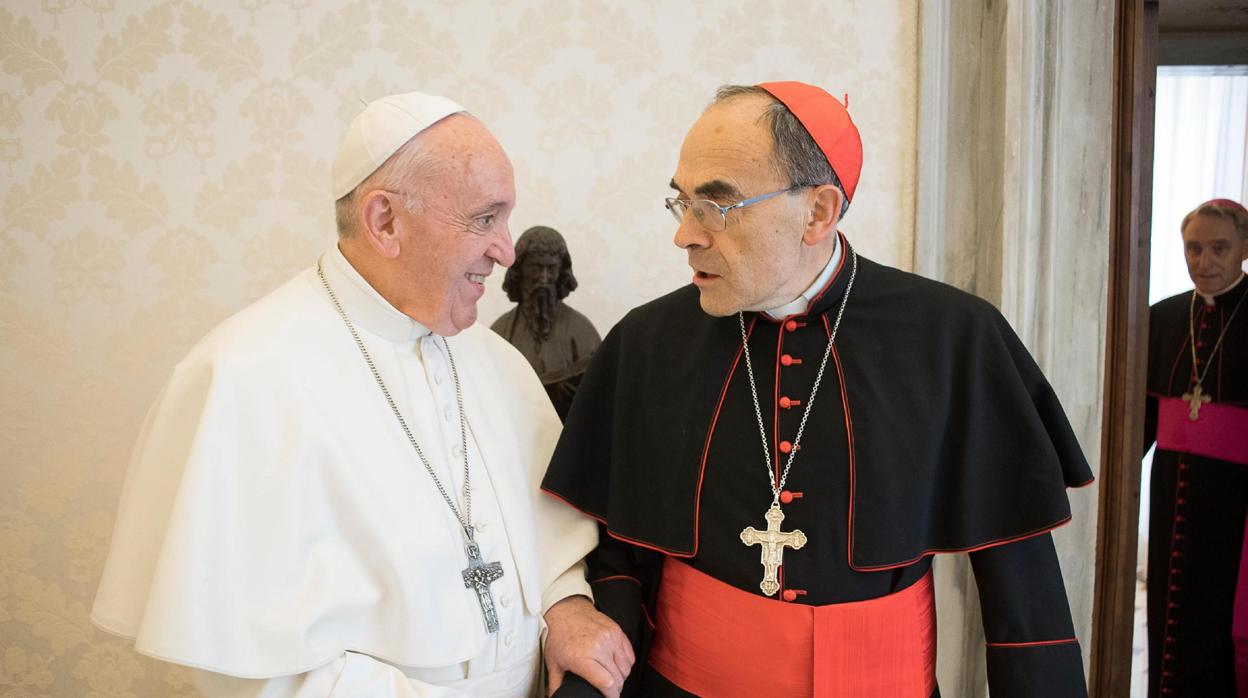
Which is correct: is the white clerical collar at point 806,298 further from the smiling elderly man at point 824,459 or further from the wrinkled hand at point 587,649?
the wrinkled hand at point 587,649

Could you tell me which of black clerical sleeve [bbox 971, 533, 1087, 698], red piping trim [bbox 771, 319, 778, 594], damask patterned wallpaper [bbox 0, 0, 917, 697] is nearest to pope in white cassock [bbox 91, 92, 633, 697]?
red piping trim [bbox 771, 319, 778, 594]

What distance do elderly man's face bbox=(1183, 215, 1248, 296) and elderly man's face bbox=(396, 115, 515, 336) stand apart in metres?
2.22

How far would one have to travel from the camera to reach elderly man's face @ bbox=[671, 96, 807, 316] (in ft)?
6.58

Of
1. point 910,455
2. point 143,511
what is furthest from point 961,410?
point 143,511

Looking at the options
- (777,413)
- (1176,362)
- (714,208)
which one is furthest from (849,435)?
(1176,362)

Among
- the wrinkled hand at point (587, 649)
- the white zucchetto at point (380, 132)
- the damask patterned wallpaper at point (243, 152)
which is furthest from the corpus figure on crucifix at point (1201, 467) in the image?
the white zucchetto at point (380, 132)

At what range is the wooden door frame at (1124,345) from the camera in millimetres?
2885

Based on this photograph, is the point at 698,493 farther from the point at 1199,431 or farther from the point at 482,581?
the point at 1199,431

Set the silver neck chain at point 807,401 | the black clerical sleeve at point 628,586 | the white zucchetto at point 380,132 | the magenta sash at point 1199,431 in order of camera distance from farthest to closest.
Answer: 1. the magenta sash at point 1199,431
2. the black clerical sleeve at point 628,586
3. the silver neck chain at point 807,401
4. the white zucchetto at point 380,132

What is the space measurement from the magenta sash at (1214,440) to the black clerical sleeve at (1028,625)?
1.35m

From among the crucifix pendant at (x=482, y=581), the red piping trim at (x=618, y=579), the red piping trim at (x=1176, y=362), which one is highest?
the red piping trim at (x=1176, y=362)

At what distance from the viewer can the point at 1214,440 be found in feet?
10.2

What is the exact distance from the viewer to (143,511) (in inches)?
74.0

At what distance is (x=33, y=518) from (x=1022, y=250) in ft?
11.1
